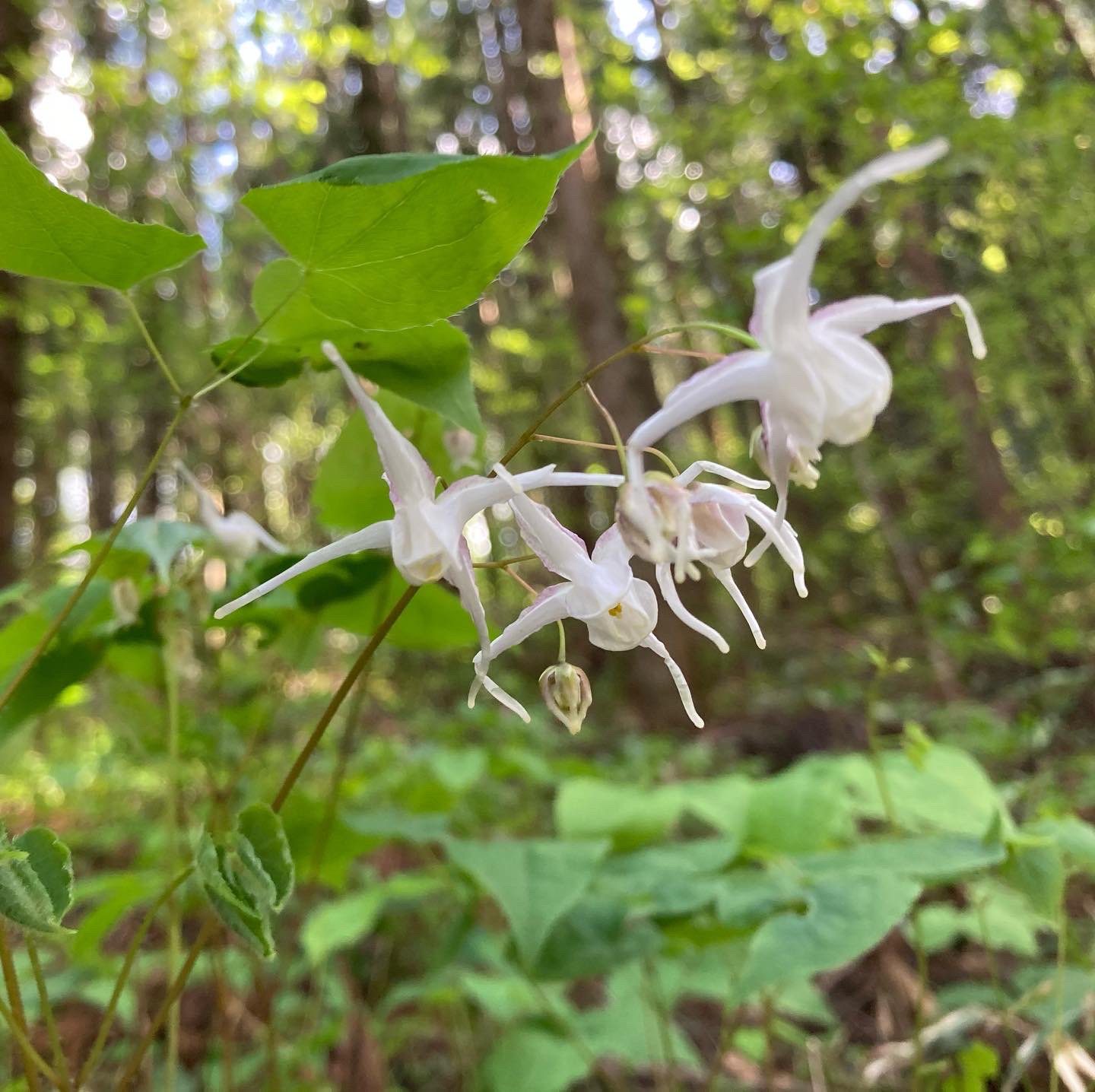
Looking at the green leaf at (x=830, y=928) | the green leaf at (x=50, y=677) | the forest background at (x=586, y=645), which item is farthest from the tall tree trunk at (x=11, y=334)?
the green leaf at (x=830, y=928)

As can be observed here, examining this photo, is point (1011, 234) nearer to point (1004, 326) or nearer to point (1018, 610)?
point (1004, 326)

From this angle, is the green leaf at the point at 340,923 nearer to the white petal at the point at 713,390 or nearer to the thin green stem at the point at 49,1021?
the thin green stem at the point at 49,1021

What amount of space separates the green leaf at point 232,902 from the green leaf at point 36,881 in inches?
3.3

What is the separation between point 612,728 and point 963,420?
416cm

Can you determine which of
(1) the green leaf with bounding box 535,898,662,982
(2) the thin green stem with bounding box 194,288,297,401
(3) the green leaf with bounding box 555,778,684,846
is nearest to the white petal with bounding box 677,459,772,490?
Result: (2) the thin green stem with bounding box 194,288,297,401

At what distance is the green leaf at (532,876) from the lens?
985 mm

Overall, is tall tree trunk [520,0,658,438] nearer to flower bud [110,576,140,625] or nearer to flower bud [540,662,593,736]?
flower bud [110,576,140,625]

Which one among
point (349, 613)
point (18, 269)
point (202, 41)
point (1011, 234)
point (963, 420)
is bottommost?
point (349, 613)

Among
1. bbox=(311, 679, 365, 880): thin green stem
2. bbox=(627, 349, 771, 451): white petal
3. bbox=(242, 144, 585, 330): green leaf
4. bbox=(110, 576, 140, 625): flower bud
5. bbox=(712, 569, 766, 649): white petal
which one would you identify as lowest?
bbox=(311, 679, 365, 880): thin green stem

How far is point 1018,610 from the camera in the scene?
296 centimetres

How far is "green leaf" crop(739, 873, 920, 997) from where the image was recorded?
83 centimetres

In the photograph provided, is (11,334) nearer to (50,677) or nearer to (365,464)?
(50,677)

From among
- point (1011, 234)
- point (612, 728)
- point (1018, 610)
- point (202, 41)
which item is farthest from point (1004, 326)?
point (202, 41)

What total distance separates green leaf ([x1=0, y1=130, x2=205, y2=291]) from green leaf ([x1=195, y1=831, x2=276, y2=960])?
46cm
